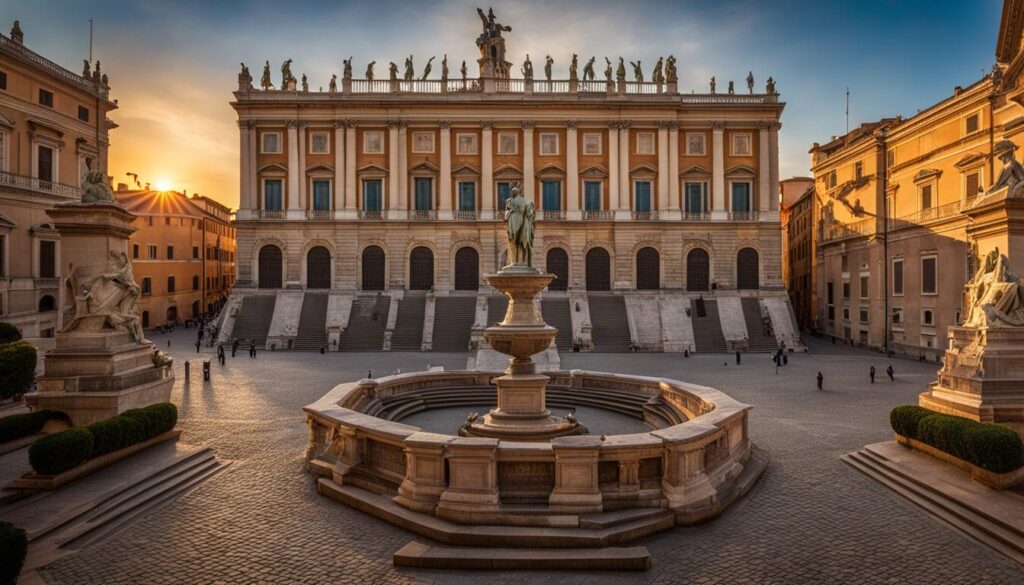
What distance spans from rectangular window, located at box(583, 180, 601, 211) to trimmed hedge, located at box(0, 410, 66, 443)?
35.7 metres

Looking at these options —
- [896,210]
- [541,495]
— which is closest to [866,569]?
[541,495]

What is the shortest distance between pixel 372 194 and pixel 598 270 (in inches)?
693

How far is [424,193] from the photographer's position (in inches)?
1751

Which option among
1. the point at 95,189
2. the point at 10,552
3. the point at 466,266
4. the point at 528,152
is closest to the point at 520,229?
the point at 10,552

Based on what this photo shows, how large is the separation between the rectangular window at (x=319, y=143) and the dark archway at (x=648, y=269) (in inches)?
954

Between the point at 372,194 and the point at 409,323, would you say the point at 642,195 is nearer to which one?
the point at 409,323

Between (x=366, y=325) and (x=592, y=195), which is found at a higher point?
(x=592, y=195)

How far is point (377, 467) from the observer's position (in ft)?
34.8

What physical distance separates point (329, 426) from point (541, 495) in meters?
4.71

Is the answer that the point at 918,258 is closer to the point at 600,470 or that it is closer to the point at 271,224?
the point at 600,470

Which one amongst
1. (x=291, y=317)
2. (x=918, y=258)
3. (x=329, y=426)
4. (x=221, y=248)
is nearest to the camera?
(x=329, y=426)

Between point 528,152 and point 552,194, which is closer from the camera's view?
point 528,152

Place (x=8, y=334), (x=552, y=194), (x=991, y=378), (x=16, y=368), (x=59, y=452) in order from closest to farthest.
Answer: (x=59, y=452), (x=991, y=378), (x=16, y=368), (x=8, y=334), (x=552, y=194)

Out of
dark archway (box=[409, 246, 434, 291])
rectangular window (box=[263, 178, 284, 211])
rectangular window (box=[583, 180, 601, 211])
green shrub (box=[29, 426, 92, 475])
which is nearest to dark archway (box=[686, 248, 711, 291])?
rectangular window (box=[583, 180, 601, 211])
